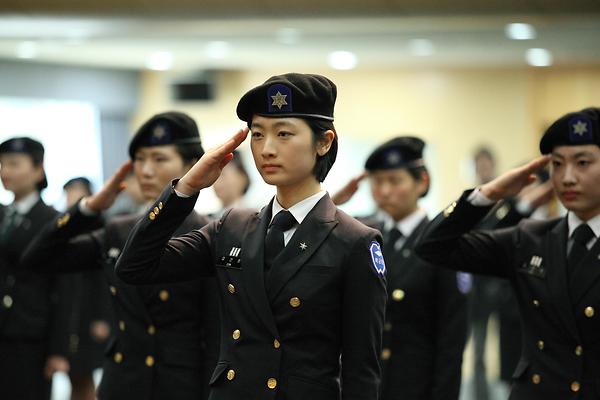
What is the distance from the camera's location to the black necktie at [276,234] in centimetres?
282

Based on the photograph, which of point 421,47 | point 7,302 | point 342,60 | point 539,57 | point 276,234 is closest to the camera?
point 276,234

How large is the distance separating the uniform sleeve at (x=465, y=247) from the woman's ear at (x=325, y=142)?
36.7 inches

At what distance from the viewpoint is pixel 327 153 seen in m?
2.89

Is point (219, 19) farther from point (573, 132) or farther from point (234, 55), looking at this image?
point (573, 132)

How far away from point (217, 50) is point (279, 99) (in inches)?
344

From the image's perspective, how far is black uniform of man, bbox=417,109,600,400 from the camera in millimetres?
3400

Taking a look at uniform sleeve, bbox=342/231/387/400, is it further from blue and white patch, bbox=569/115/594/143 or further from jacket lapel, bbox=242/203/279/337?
blue and white patch, bbox=569/115/594/143

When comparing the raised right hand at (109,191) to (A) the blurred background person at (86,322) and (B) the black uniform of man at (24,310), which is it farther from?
(A) the blurred background person at (86,322)

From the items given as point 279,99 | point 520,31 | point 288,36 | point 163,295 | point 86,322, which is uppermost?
point 288,36

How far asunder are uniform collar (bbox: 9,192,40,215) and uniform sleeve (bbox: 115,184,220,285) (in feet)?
8.31

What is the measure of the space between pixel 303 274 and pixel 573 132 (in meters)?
1.27

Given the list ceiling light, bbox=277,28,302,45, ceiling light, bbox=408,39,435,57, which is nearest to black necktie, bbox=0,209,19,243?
ceiling light, bbox=277,28,302,45

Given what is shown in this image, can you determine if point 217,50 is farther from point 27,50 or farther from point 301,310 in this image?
point 301,310

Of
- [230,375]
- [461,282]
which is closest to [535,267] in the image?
[461,282]
